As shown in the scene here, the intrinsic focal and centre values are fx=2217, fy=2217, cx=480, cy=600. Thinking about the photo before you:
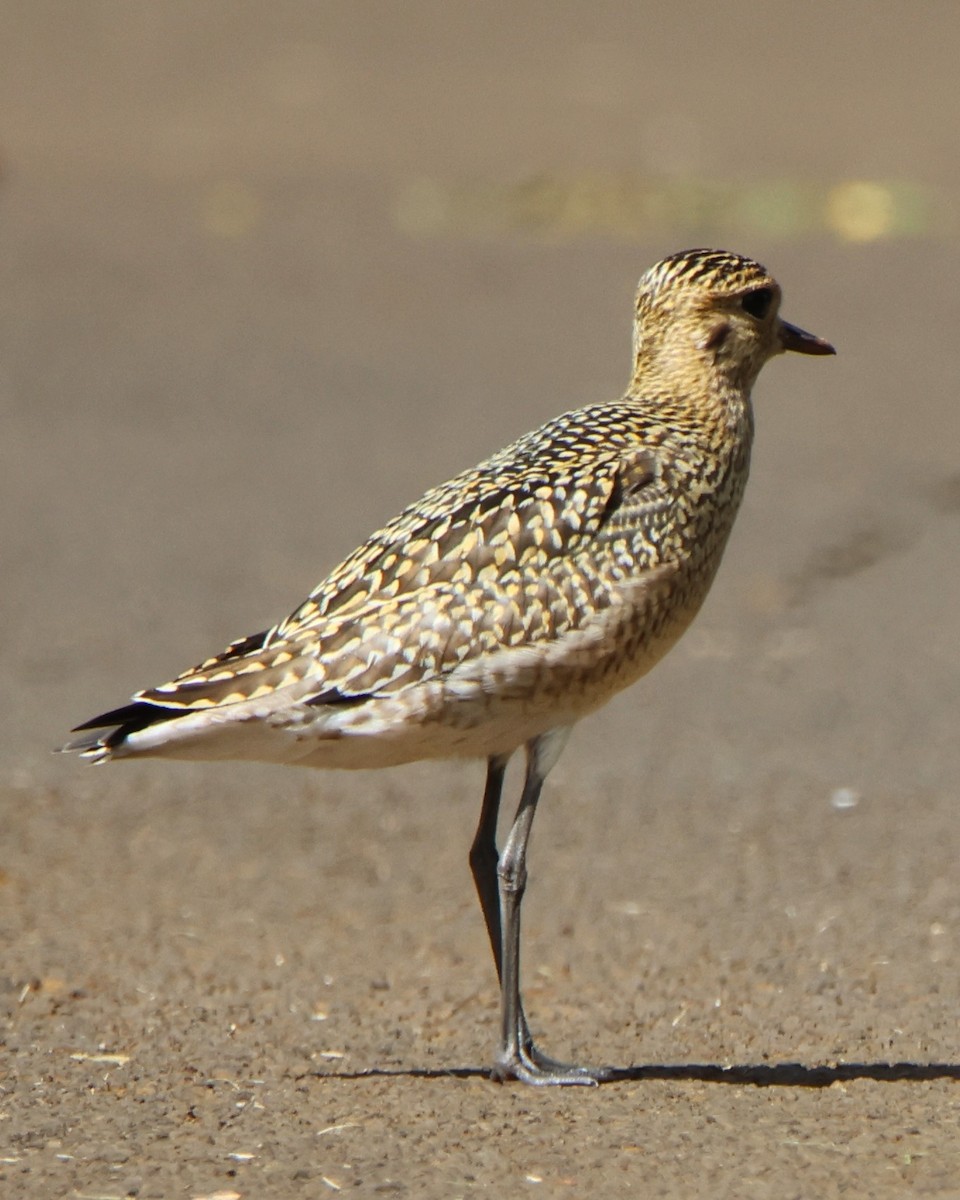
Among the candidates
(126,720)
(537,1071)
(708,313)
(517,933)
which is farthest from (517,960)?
(708,313)

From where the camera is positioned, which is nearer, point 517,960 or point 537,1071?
point 537,1071

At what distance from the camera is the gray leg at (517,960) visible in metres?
5.65

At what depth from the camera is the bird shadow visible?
564 centimetres

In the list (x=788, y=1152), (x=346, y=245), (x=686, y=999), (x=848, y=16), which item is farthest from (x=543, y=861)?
(x=848, y=16)

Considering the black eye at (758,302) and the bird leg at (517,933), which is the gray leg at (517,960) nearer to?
the bird leg at (517,933)

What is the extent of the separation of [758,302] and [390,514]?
243 inches

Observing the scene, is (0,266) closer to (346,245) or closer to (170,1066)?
(346,245)

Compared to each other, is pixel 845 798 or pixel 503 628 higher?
pixel 503 628

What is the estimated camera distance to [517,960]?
5.77 metres

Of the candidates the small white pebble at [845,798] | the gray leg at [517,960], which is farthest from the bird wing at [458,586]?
the small white pebble at [845,798]

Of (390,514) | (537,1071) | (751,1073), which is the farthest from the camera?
(390,514)

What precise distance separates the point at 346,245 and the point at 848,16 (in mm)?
9515

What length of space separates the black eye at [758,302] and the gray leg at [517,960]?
137 centimetres

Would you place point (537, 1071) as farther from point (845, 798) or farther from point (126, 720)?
point (845, 798)
